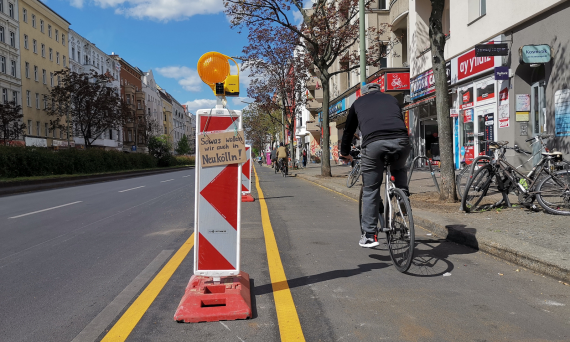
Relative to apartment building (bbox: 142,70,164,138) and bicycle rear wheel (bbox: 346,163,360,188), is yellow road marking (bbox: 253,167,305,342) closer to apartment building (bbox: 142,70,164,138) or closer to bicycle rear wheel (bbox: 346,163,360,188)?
bicycle rear wheel (bbox: 346,163,360,188)

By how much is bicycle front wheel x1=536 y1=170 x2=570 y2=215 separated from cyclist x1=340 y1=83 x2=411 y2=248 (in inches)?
128

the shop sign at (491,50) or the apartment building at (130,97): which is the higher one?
the apartment building at (130,97)

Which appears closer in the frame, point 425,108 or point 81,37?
point 425,108

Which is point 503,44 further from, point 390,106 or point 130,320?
point 130,320

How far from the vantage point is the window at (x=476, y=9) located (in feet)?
51.7

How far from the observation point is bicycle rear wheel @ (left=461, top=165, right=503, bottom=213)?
7.24 m

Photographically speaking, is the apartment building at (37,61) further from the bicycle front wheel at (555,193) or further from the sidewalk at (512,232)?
the bicycle front wheel at (555,193)

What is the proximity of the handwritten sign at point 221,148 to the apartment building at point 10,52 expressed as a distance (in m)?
48.5

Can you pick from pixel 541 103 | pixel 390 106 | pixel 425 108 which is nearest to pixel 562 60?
pixel 541 103

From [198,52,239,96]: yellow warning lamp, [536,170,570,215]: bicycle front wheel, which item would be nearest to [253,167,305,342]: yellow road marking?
[198,52,239,96]: yellow warning lamp

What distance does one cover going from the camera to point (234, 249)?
12.1 ft

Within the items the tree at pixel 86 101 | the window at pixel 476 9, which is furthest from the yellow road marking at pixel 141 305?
the tree at pixel 86 101

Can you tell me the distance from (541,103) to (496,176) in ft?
23.1

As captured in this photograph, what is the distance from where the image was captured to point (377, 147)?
468cm
